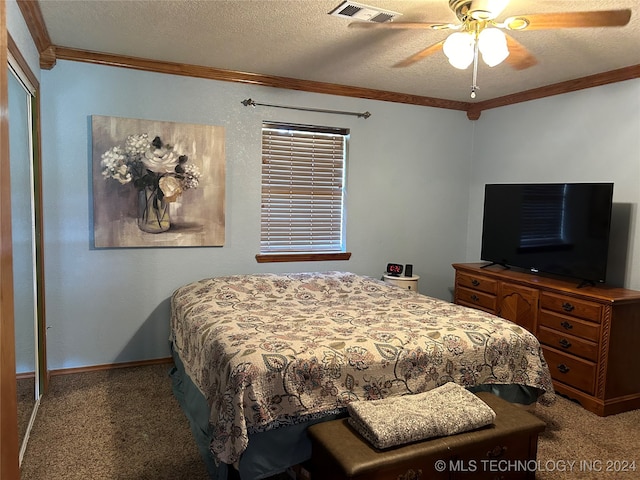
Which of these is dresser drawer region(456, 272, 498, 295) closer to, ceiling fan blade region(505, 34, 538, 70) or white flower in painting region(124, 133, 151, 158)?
ceiling fan blade region(505, 34, 538, 70)

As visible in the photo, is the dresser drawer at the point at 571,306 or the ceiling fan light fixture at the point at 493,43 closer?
the ceiling fan light fixture at the point at 493,43

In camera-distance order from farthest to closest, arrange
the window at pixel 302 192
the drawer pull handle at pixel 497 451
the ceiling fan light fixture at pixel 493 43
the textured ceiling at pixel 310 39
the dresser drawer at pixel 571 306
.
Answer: the window at pixel 302 192, the dresser drawer at pixel 571 306, the textured ceiling at pixel 310 39, the ceiling fan light fixture at pixel 493 43, the drawer pull handle at pixel 497 451

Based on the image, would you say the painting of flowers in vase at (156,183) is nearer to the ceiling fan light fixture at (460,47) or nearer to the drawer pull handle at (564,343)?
the ceiling fan light fixture at (460,47)

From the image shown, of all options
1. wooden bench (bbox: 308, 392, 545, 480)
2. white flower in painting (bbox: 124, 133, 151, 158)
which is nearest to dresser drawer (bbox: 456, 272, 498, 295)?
wooden bench (bbox: 308, 392, 545, 480)

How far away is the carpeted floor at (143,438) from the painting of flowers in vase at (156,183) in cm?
107

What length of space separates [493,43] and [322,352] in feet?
5.28

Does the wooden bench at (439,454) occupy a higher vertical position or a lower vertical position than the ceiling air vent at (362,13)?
lower

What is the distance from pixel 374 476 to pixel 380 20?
223 cm

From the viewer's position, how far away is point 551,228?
11.8ft

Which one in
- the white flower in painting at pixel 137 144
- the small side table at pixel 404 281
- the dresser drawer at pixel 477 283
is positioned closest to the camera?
the white flower in painting at pixel 137 144

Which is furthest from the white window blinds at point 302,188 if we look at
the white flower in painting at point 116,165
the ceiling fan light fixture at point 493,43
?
the ceiling fan light fixture at point 493,43

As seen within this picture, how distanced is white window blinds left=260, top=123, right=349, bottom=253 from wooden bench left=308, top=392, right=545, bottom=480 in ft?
7.47

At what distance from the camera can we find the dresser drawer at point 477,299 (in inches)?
155

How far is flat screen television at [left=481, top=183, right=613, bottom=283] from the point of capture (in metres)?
3.29
